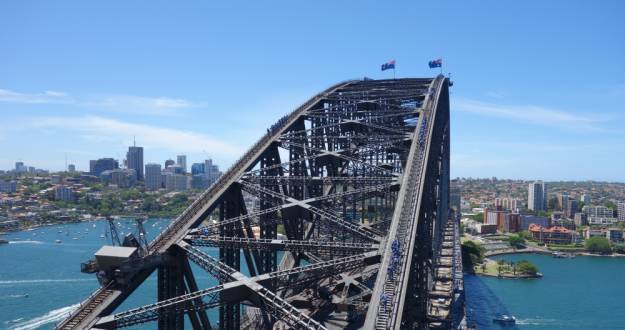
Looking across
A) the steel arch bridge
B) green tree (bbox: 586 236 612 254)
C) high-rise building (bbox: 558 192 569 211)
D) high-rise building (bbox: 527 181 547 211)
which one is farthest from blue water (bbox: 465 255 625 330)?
high-rise building (bbox: 527 181 547 211)

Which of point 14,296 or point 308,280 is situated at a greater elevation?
point 308,280

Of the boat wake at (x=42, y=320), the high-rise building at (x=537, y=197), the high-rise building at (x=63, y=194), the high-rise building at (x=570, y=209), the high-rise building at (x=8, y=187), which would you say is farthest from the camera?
the high-rise building at (x=537, y=197)

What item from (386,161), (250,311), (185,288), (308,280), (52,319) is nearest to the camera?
(308,280)

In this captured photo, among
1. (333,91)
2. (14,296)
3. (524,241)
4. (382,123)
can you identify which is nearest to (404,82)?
(333,91)

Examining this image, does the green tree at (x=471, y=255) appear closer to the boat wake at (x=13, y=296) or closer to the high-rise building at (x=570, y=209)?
the boat wake at (x=13, y=296)

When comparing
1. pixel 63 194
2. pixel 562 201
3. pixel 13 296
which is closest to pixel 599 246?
Answer: pixel 562 201

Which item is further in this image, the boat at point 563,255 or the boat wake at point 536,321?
the boat at point 563,255

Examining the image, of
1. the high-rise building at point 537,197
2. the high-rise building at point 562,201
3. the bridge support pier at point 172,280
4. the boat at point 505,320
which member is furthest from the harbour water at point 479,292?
the high-rise building at point 537,197

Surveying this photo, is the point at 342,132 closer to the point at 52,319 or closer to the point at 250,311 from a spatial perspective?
the point at 250,311
